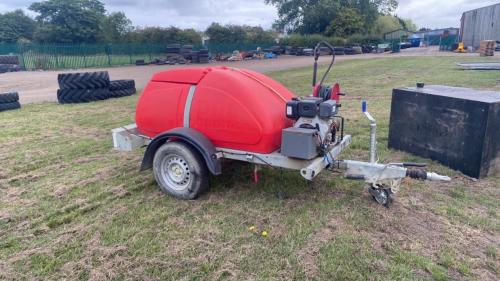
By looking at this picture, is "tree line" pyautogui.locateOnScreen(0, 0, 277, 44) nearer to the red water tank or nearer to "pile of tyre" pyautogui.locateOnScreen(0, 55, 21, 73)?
"pile of tyre" pyautogui.locateOnScreen(0, 55, 21, 73)

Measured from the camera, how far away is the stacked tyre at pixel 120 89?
1270 centimetres

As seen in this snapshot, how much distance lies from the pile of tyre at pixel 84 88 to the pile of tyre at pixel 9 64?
61.5 feet

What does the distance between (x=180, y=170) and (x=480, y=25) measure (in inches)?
1810

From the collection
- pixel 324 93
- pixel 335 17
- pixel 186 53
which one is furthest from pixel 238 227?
pixel 335 17

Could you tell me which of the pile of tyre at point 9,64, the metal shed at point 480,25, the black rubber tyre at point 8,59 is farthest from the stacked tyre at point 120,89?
the metal shed at point 480,25

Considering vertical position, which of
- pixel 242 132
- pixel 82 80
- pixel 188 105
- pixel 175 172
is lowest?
pixel 175 172

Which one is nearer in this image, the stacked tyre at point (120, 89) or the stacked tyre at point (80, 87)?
the stacked tyre at point (80, 87)

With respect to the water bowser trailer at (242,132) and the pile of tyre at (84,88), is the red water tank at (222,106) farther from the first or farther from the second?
the pile of tyre at (84,88)

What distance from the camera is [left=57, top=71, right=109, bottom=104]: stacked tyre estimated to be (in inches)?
456

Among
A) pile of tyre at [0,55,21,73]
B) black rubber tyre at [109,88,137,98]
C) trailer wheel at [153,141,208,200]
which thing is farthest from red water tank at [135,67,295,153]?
pile of tyre at [0,55,21,73]

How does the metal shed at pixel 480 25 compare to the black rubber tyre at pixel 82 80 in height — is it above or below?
above

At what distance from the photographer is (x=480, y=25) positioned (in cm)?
3934

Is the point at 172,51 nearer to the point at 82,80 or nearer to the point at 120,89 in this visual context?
the point at 120,89

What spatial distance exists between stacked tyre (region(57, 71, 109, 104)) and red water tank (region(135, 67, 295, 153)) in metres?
8.11
